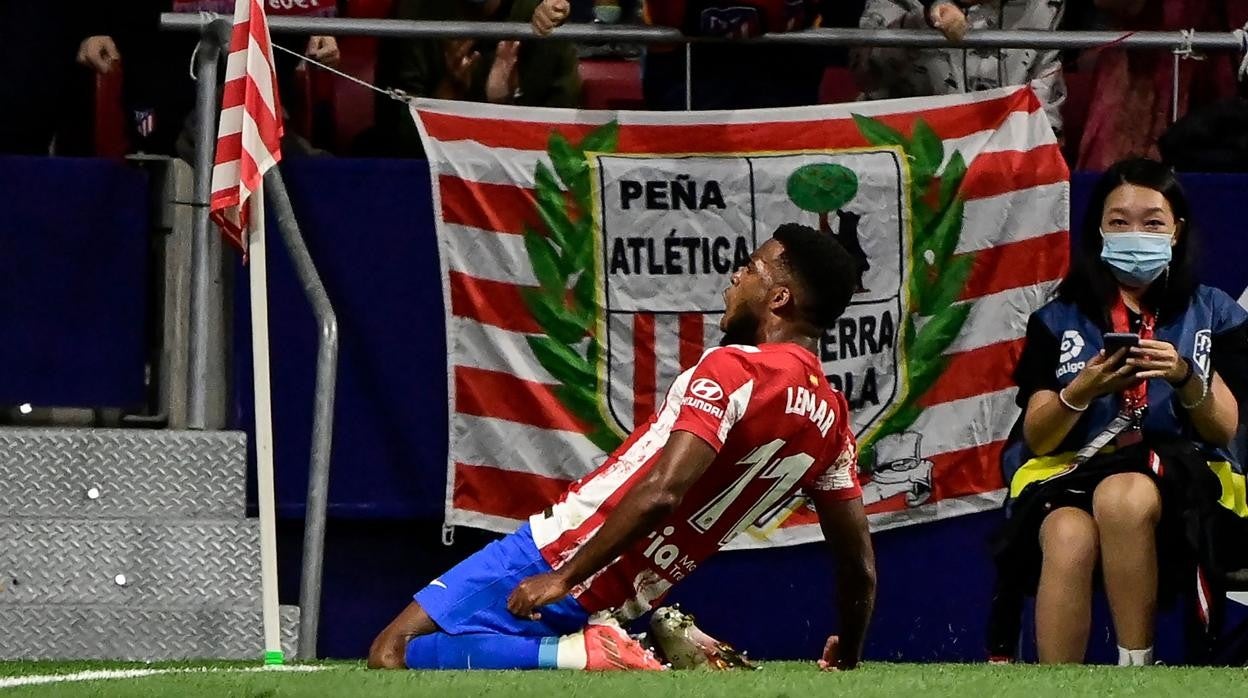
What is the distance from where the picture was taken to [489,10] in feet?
27.7

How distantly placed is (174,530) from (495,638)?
1.90 meters

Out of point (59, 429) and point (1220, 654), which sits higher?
point (59, 429)

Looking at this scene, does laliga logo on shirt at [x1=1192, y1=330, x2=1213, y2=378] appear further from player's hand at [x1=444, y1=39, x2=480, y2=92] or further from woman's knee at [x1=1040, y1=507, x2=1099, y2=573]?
player's hand at [x1=444, y1=39, x2=480, y2=92]

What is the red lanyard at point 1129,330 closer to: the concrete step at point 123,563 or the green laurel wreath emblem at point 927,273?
the green laurel wreath emblem at point 927,273

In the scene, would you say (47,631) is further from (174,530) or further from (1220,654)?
(1220,654)

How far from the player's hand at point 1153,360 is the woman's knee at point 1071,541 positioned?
0.46 meters

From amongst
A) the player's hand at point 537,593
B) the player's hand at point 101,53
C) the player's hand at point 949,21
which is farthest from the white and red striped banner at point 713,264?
the player's hand at point 537,593

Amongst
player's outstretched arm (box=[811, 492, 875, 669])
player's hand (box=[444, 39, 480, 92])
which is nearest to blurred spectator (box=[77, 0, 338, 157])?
player's hand (box=[444, 39, 480, 92])

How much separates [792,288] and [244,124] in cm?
175

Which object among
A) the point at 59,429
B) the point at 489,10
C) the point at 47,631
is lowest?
the point at 47,631

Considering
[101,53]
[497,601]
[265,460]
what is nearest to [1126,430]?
[497,601]

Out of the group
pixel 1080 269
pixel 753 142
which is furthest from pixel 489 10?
pixel 1080 269

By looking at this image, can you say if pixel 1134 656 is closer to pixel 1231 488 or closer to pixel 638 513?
pixel 1231 488

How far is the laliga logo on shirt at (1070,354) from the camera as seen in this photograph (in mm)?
7008
